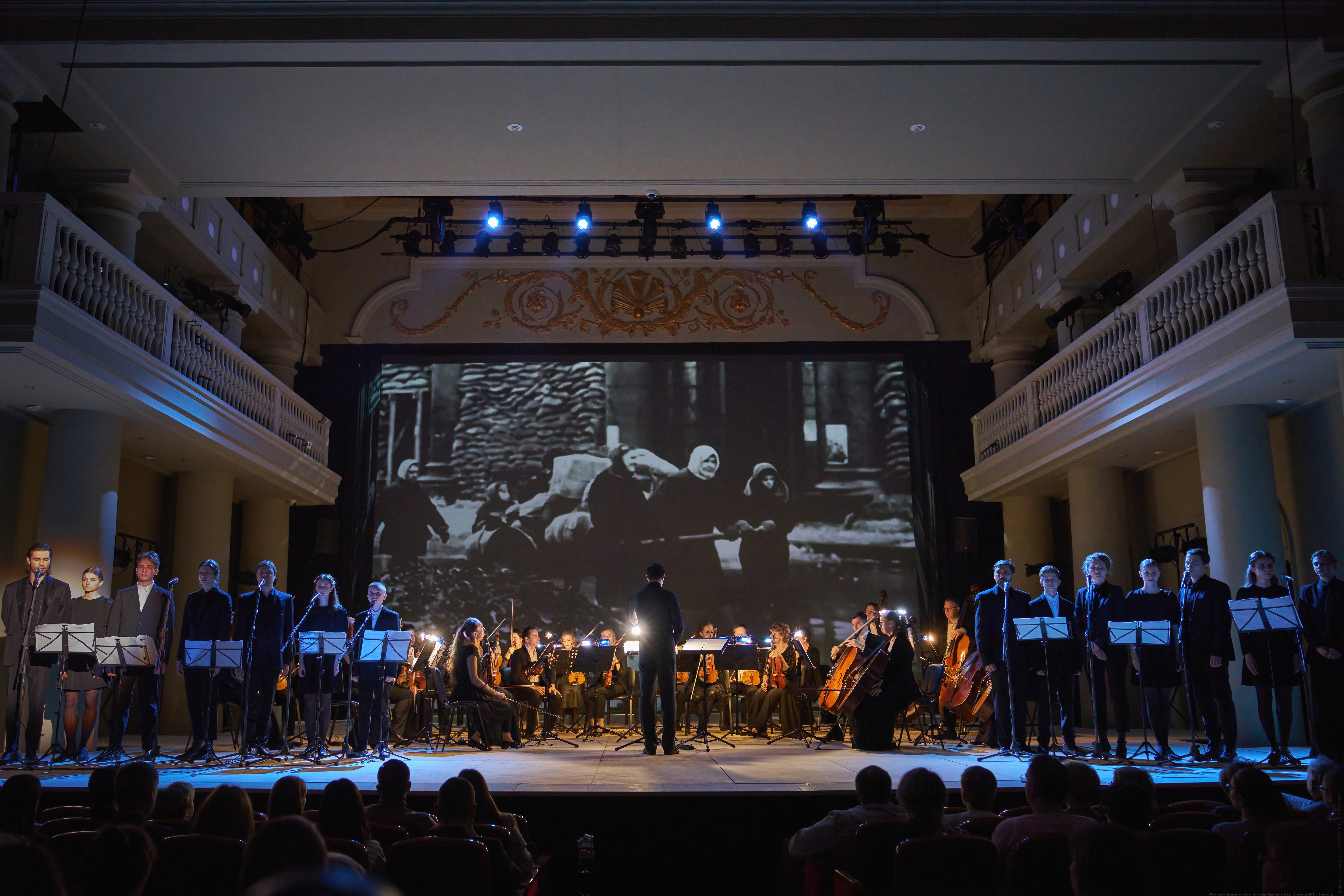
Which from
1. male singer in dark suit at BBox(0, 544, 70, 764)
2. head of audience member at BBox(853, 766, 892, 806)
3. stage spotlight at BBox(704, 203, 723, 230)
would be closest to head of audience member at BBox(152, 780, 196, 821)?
head of audience member at BBox(853, 766, 892, 806)

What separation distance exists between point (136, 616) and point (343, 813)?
569cm

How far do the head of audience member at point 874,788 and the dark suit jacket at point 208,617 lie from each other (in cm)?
584

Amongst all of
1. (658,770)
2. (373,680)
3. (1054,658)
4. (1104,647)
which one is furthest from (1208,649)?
(373,680)

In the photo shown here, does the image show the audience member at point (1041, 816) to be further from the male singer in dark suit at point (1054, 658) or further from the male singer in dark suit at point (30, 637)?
the male singer in dark suit at point (30, 637)

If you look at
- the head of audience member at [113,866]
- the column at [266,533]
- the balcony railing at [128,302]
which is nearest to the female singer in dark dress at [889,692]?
the head of audience member at [113,866]

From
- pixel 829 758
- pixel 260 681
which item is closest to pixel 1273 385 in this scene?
pixel 829 758

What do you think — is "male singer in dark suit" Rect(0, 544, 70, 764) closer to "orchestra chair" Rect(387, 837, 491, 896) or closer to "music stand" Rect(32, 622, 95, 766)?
"music stand" Rect(32, 622, 95, 766)

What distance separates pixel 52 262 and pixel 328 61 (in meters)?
2.70

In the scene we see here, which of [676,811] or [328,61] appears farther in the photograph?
[328,61]

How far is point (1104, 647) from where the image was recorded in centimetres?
785

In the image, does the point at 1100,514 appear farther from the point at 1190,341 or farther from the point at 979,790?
the point at 979,790

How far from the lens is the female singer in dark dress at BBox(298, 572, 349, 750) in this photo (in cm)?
789

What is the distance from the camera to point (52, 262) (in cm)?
815

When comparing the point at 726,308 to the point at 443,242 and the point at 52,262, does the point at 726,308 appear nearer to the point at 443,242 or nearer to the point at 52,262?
the point at 443,242
